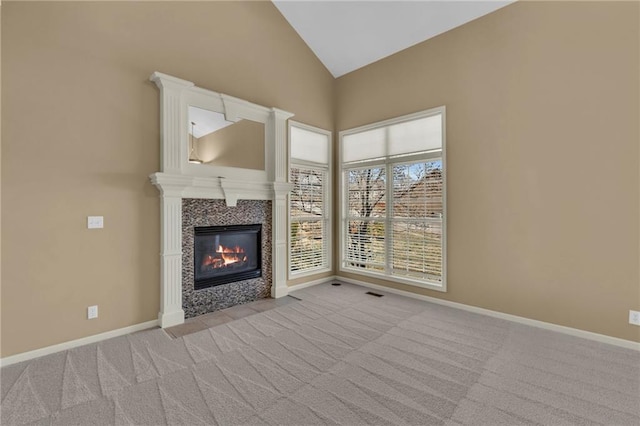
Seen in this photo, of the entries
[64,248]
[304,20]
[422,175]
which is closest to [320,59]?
[304,20]

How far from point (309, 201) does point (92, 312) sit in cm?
321

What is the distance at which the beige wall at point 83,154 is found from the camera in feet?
8.34

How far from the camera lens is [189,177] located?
338 cm

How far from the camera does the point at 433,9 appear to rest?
3.79 metres

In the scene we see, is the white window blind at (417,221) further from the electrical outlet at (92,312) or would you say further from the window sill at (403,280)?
the electrical outlet at (92,312)

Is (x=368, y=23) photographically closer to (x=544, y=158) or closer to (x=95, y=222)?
(x=544, y=158)

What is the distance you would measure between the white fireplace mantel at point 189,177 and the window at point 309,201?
1.29ft

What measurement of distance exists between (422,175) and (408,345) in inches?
95.5

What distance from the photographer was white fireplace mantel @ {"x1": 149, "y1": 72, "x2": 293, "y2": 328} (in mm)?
3293

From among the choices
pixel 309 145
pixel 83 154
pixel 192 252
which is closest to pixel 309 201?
pixel 309 145

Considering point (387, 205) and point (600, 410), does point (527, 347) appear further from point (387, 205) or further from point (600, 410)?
point (387, 205)

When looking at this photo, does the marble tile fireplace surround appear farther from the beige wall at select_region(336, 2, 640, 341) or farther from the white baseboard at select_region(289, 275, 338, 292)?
the beige wall at select_region(336, 2, 640, 341)

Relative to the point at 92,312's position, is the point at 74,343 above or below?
below

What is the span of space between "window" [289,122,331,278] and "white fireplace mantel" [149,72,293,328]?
393 mm
